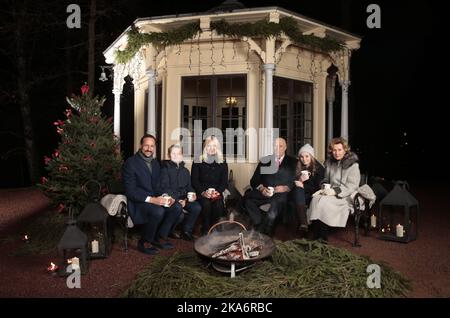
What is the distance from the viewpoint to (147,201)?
17.7ft

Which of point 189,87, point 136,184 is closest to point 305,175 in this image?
point 136,184

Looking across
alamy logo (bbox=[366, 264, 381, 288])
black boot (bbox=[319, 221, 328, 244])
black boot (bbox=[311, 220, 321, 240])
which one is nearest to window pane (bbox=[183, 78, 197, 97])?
black boot (bbox=[311, 220, 321, 240])

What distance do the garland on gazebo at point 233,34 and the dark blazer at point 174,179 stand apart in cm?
289

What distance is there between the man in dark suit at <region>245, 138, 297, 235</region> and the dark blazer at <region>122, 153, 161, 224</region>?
1.43 meters

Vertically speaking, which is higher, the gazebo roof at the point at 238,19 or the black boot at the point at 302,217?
the gazebo roof at the point at 238,19

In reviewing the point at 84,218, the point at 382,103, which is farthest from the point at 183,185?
the point at 382,103

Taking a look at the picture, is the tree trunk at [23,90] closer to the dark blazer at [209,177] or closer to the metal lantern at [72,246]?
the dark blazer at [209,177]

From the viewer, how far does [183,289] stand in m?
3.81

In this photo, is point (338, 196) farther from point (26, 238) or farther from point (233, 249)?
point (26, 238)

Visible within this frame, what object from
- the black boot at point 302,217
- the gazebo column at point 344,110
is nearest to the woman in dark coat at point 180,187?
the black boot at point 302,217

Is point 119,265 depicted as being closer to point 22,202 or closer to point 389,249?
point 389,249

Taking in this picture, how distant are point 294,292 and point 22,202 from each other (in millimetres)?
8032

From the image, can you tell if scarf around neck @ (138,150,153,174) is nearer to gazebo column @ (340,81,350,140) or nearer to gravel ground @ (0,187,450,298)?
gravel ground @ (0,187,450,298)

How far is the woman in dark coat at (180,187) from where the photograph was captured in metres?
5.80
